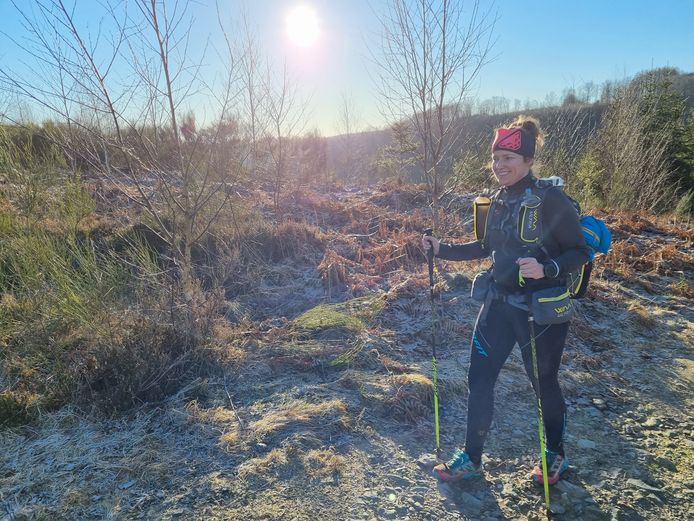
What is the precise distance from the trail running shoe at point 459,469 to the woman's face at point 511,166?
1.68m

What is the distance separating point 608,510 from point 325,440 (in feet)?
5.73

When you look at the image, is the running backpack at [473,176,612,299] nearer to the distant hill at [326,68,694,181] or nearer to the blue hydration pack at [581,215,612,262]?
the blue hydration pack at [581,215,612,262]

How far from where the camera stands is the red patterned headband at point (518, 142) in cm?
222

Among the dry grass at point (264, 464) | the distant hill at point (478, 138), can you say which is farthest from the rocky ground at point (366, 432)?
the distant hill at point (478, 138)

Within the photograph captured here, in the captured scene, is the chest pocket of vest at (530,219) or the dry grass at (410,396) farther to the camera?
the dry grass at (410,396)

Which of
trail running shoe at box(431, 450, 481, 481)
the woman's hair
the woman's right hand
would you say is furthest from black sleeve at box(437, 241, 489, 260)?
trail running shoe at box(431, 450, 481, 481)

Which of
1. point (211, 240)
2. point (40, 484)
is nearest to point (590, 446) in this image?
point (40, 484)

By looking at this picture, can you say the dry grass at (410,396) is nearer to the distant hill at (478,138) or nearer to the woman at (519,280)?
the woman at (519,280)

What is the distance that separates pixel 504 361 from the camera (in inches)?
93.4

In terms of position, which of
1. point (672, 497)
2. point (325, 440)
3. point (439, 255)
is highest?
point (439, 255)

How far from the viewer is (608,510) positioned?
2402mm

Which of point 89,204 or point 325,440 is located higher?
point 89,204

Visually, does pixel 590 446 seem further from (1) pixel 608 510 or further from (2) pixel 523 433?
(1) pixel 608 510

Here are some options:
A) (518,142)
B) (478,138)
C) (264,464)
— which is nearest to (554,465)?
(264,464)
